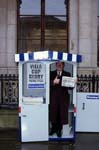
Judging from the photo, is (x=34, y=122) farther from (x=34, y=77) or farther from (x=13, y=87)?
(x=13, y=87)

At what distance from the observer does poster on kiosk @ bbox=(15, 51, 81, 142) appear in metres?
12.7

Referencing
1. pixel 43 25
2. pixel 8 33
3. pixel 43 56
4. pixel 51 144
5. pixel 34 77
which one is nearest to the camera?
pixel 43 56

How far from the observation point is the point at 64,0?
60.5 feet

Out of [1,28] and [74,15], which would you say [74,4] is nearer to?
[74,15]

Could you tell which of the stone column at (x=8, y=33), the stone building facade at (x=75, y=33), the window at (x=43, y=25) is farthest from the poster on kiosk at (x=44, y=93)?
the window at (x=43, y=25)

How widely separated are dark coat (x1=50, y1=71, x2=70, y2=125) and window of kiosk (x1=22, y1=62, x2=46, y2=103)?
235 mm

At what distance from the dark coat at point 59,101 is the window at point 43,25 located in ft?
19.0

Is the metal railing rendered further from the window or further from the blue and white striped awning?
the blue and white striped awning

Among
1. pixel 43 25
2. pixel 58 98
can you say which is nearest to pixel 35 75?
pixel 58 98

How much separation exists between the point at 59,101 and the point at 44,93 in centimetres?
42

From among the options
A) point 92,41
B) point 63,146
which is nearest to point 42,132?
point 63,146

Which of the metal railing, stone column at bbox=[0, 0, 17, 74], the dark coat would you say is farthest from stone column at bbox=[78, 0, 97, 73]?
the dark coat

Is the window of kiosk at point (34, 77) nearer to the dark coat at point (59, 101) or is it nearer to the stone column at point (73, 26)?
the dark coat at point (59, 101)

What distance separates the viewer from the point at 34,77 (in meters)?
12.8
